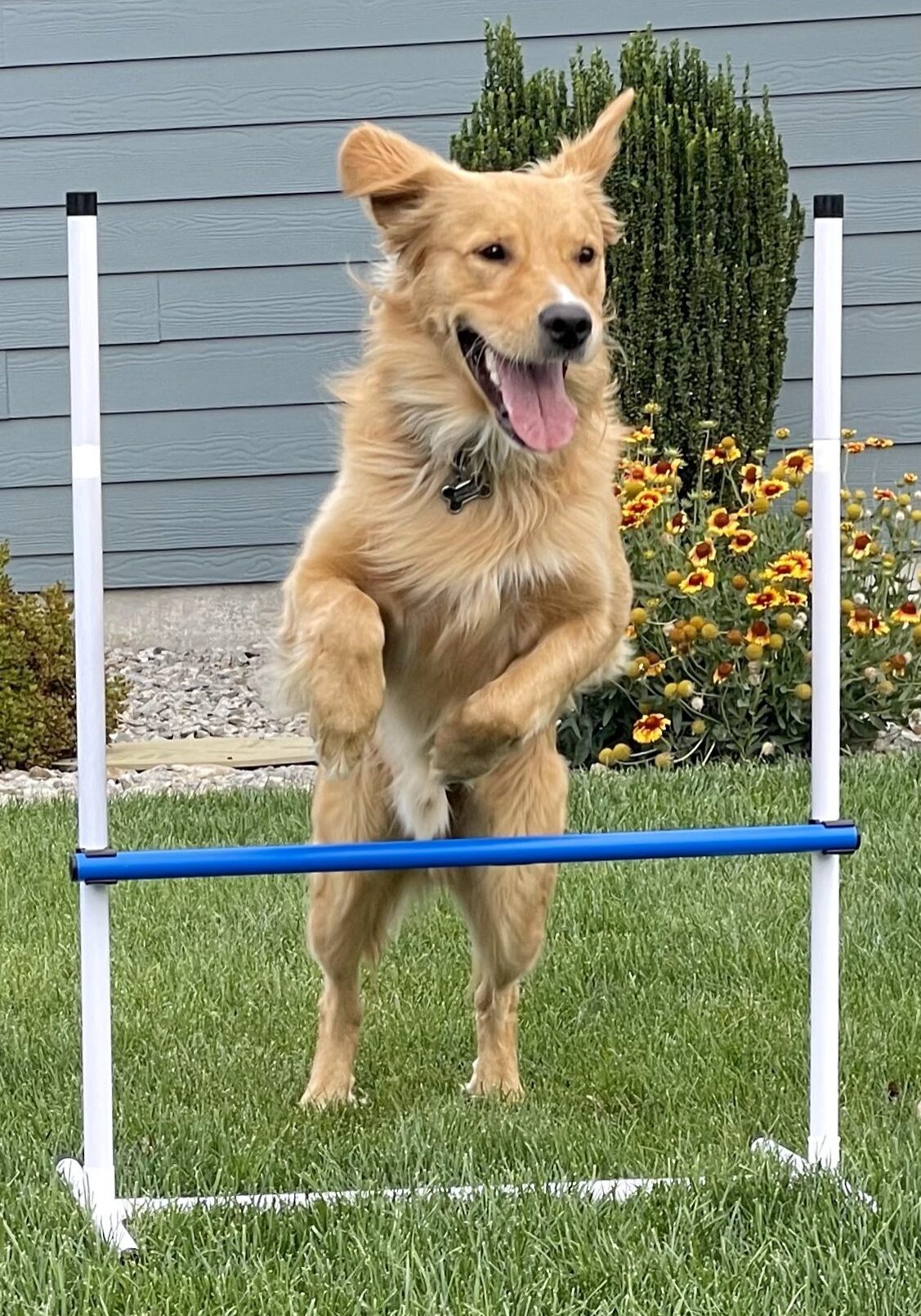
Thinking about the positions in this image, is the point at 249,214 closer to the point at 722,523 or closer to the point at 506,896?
the point at 722,523

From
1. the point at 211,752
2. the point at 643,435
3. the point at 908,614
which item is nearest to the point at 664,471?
the point at 643,435

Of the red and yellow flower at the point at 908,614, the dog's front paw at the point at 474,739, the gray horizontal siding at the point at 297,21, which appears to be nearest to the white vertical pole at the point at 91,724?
the dog's front paw at the point at 474,739

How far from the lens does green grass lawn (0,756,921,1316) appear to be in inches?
93.3

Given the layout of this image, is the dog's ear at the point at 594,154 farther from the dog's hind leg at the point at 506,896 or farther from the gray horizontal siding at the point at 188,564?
the gray horizontal siding at the point at 188,564

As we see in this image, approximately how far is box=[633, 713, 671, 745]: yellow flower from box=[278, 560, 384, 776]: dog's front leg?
272 centimetres

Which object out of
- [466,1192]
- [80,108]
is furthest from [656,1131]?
[80,108]

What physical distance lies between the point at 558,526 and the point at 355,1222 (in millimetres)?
1303

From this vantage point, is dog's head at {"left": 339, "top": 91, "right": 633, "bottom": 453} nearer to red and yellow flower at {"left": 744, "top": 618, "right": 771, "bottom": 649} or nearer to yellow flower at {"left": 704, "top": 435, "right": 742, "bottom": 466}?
red and yellow flower at {"left": 744, "top": 618, "right": 771, "bottom": 649}

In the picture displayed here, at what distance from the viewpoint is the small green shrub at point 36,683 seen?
6.04 meters

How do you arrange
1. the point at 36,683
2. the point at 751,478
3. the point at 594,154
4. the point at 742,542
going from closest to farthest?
the point at 594,154 → the point at 742,542 → the point at 751,478 → the point at 36,683

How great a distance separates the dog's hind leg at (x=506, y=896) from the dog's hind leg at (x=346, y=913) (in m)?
0.15

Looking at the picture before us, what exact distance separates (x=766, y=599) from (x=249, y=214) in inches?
127

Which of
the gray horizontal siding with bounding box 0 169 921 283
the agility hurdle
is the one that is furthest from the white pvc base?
the gray horizontal siding with bounding box 0 169 921 283

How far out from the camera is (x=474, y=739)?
290cm
